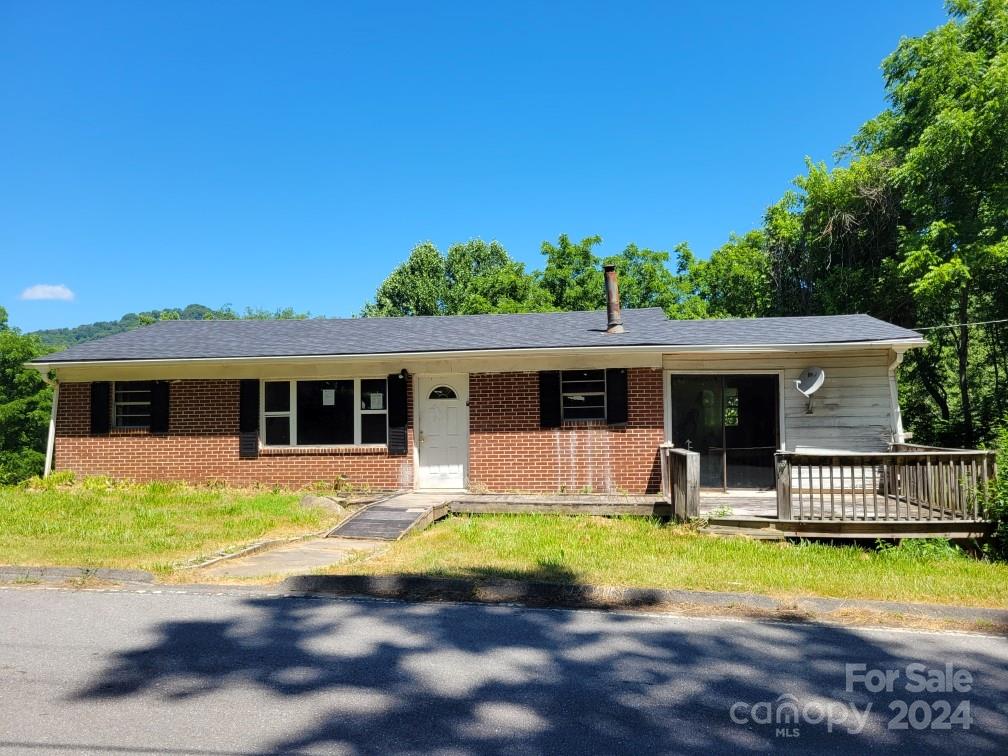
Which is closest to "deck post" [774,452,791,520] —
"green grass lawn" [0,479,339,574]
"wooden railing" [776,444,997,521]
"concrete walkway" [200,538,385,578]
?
"wooden railing" [776,444,997,521]

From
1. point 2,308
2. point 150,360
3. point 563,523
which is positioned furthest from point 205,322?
point 2,308

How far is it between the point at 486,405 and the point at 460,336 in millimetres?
1808

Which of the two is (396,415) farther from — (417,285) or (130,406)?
(417,285)

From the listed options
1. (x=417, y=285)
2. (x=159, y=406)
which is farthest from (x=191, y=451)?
(x=417, y=285)

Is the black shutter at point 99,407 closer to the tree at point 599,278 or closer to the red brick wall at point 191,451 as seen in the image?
the red brick wall at point 191,451

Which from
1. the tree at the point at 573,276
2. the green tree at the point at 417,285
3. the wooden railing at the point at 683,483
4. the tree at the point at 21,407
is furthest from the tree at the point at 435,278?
the wooden railing at the point at 683,483

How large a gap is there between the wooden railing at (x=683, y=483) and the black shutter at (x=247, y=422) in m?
7.84

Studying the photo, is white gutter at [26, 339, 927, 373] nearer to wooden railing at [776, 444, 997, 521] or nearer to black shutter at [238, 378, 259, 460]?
black shutter at [238, 378, 259, 460]

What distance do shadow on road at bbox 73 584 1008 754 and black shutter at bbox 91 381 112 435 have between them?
9.41 metres

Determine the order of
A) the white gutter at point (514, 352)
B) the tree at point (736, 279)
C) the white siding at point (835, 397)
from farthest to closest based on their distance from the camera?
the tree at point (736, 279) → the white siding at point (835, 397) → the white gutter at point (514, 352)

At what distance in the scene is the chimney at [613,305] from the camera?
13117mm

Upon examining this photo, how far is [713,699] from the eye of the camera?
157 inches

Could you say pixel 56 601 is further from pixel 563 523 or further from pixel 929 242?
pixel 929 242

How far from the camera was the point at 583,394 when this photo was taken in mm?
12555
